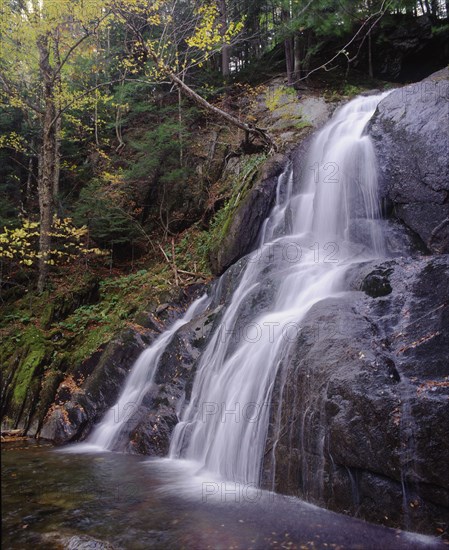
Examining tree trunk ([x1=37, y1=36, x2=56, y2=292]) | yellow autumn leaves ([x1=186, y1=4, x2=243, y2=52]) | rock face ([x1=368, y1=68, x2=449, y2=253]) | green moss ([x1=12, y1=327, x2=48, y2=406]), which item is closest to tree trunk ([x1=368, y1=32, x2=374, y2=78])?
yellow autumn leaves ([x1=186, y1=4, x2=243, y2=52])

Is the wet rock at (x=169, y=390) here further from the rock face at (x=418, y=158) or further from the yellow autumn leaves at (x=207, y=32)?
the yellow autumn leaves at (x=207, y=32)

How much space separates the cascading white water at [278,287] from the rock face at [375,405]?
46cm

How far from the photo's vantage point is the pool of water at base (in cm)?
363

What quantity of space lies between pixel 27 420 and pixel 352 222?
7441 mm

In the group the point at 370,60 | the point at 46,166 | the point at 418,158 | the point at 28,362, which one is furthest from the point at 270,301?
the point at 370,60

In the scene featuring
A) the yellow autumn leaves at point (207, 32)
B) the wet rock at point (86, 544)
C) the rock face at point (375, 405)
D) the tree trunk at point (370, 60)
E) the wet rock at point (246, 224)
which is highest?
the tree trunk at point (370, 60)

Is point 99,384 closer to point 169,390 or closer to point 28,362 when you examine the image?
point 169,390

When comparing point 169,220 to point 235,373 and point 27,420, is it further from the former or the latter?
point 235,373

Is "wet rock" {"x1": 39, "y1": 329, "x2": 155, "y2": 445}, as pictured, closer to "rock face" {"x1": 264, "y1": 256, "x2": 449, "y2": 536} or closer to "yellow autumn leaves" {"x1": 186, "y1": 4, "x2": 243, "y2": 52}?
"rock face" {"x1": 264, "y1": 256, "x2": 449, "y2": 536}

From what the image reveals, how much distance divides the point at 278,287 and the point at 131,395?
3.40 metres

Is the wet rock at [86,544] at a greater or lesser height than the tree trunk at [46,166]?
lesser

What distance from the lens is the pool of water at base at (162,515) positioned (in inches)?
143

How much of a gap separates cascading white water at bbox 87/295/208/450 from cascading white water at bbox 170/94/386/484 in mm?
1223

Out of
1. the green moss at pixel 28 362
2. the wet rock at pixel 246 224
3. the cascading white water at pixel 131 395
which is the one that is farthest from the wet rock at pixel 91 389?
the wet rock at pixel 246 224
